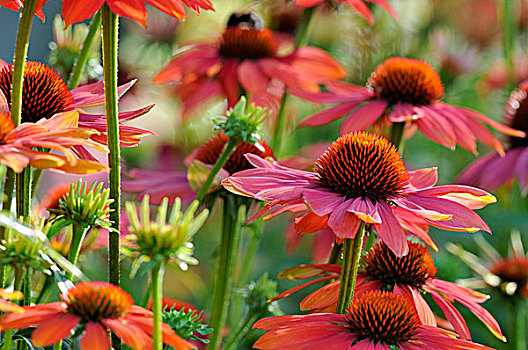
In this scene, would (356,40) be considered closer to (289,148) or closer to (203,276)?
(289,148)

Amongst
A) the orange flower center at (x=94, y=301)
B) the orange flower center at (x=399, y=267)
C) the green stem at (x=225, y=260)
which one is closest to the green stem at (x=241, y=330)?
the green stem at (x=225, y=260)

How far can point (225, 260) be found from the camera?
1.99 feet

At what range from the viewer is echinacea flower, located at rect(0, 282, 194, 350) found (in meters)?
0.34

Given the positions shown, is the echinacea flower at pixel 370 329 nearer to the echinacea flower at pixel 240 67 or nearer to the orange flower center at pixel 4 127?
the orange flower center at pixel 4 127

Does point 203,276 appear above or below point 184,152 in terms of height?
below

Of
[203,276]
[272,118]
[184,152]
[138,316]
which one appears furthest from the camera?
[203,276]

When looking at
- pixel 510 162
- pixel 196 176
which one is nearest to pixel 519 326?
pixel 510 162

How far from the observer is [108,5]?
0.41m

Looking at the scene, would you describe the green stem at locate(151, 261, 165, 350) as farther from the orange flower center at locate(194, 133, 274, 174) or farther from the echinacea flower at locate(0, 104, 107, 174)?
the orange flower center at locate(194, 133, 274, 174)

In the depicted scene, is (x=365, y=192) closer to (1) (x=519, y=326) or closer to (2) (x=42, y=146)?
(2) (x=42, y=146)

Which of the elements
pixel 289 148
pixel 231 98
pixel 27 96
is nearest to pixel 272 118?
pixel 231 98

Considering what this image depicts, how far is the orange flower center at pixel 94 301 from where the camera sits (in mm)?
363

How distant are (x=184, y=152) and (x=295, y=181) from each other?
673 mm

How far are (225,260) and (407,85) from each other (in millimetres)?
303
